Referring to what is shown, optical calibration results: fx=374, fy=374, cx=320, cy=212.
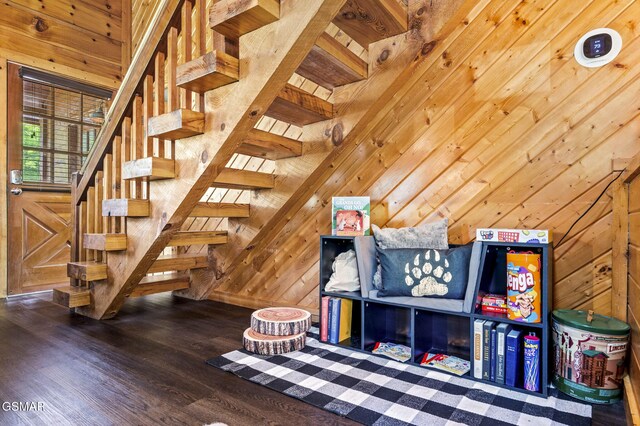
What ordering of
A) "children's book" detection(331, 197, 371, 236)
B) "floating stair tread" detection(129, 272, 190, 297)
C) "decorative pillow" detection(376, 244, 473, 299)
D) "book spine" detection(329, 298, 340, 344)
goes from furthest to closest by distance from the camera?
"floating stair tread" detection(129, 272, 190, 297)
"children's book" detection(331, 197, 371, 236)
"book spine" detection(329, 298, 340, 344)
"decorative pillow" detection(376, 244, 473, 299)

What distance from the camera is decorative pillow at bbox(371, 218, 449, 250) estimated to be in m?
2.08

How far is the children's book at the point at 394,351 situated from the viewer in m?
2.01

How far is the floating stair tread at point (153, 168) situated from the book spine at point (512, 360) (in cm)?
193

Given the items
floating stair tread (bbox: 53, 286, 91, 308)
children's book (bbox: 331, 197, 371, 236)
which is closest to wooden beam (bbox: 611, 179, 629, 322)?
children's book (bbox: 331, 197, 371, 236)

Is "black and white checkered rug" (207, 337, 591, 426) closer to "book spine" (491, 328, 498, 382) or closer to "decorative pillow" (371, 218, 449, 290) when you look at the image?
"book spine" (491, 328, 498, 382)

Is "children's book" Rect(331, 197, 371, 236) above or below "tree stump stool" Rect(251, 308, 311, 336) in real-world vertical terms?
above

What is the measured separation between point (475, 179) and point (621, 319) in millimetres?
951

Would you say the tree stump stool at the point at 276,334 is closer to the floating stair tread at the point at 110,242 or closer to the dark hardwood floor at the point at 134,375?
the dark hardwood floor at the point at 134,375

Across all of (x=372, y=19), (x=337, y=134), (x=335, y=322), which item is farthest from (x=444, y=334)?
(x=372, y=19)

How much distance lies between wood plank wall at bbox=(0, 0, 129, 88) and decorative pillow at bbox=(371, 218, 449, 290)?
12.9ft

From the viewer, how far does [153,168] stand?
2.08m

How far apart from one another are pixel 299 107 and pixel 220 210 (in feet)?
3.24

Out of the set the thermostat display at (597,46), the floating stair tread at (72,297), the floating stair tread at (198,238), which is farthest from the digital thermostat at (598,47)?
the floating stair tread at (72,297)

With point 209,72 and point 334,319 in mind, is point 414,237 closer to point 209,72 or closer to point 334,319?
point 334,319
